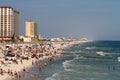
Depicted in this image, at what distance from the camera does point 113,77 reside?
141ft

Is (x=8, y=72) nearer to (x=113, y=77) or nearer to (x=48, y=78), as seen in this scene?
(x=48, y=78)

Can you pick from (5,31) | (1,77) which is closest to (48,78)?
(1,77)

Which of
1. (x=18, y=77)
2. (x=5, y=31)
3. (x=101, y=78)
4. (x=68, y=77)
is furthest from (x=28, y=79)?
(x=5, y=31)

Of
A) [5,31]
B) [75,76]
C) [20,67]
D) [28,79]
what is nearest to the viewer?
[28,79]

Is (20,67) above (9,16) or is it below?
below

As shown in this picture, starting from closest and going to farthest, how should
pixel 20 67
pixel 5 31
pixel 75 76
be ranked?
pixel 75 76 → pixel 20 67 → pixel 5 31

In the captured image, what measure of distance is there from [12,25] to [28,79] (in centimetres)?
10919

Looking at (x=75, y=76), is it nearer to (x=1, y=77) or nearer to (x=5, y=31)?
(x=1, y=77)

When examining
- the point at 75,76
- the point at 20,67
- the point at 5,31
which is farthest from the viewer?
the point at 5,31

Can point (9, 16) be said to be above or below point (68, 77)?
above

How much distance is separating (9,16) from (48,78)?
109 m

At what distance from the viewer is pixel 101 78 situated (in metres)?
41.3

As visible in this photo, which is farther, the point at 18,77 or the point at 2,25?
the point at 2,25

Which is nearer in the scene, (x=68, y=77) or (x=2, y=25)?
(x=68, y=77)
